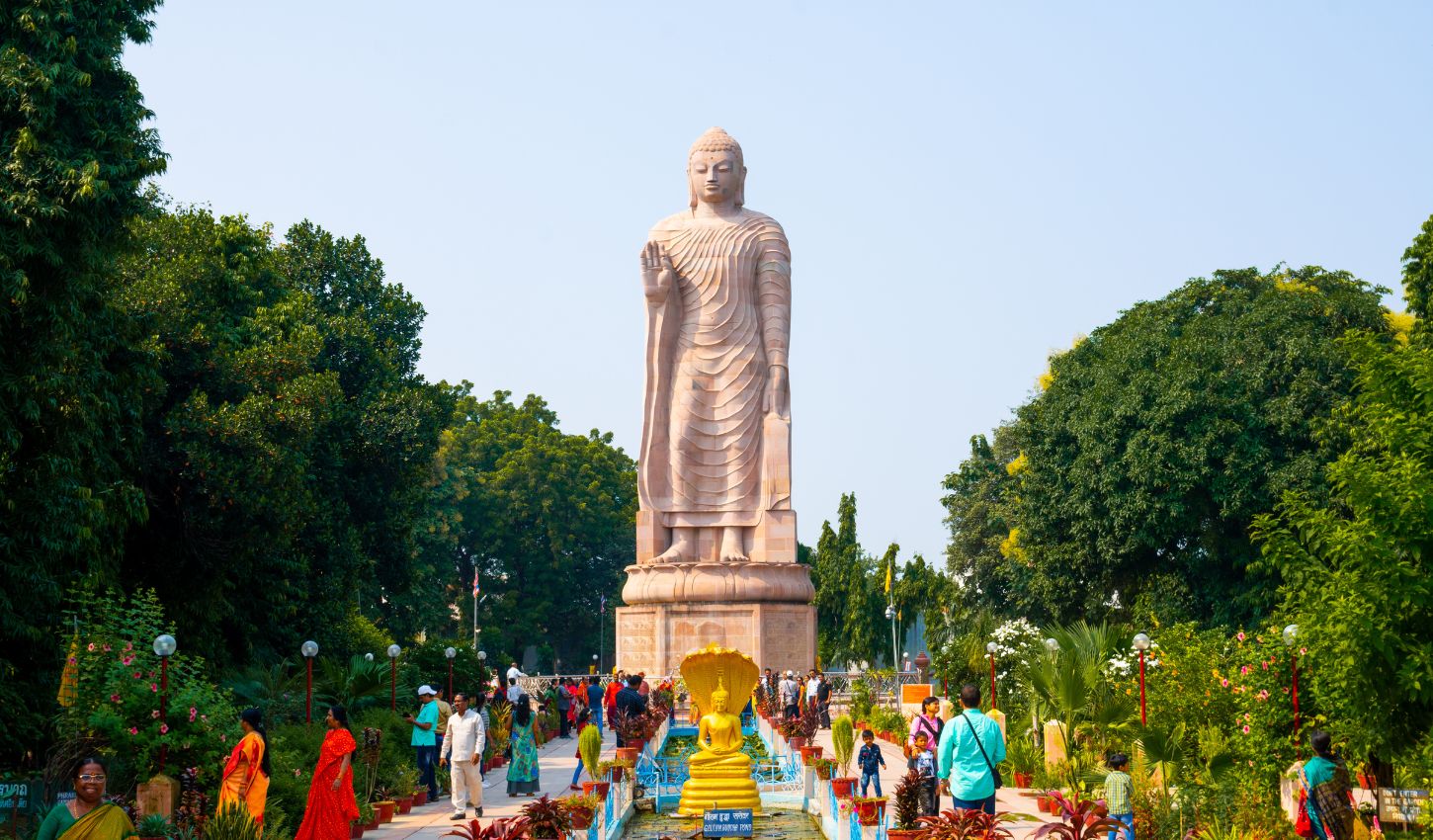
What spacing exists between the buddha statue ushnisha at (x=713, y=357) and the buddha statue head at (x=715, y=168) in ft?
0.06

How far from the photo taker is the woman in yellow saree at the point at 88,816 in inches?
279

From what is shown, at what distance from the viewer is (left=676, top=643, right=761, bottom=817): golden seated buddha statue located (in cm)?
1241

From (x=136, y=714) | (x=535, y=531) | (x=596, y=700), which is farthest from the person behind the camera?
(x=535, y=531)

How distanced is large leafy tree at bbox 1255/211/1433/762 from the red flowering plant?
306 inches

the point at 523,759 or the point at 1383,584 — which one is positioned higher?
the point at 1383,584

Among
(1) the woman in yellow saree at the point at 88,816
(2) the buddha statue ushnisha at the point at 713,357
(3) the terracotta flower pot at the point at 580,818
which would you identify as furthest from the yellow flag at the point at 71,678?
Result: (2) the buddha statue ushnisha at the point at 713,357

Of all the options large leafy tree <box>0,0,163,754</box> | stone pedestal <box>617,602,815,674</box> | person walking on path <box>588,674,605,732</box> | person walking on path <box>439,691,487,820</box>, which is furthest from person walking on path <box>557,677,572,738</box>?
person walking on path <box>439,691,487,820</box>

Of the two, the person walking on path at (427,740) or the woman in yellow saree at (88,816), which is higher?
the person walking on path at (427,740)

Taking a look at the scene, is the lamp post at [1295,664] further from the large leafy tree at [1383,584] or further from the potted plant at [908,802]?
the potted plant at [908,802]

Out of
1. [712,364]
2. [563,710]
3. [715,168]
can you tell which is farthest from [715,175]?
[563,710]

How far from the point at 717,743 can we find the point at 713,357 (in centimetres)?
1773

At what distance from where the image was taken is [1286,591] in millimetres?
11445

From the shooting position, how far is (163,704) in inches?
456

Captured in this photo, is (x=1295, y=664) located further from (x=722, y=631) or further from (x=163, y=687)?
(x=722, y=631)
